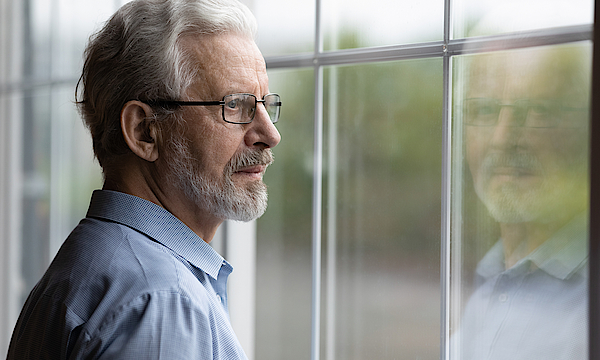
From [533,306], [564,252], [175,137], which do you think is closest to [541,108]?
[564,252]

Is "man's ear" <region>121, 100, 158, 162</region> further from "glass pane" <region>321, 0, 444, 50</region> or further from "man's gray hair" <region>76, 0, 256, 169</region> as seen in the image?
"glass pane" <region>321, 0, 444, 50</region>

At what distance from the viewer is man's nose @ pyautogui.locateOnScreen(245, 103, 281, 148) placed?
1379mm

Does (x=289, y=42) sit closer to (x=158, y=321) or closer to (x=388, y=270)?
(x=388, y=270)

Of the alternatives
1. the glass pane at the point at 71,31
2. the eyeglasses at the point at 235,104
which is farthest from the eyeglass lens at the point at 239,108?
the glass pane at the point at 71,31

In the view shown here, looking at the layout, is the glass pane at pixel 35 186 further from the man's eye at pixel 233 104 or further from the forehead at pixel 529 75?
the forehead at pixel 529 75

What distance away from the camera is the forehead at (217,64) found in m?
1.32

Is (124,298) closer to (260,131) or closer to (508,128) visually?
(260,131)

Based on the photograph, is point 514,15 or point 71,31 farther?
point 71,31

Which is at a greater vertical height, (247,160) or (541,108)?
(541,108)

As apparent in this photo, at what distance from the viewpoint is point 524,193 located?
4.48 ft

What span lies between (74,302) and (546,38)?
4.16 feet

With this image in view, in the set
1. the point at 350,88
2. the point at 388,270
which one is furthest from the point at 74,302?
the point at 350,88

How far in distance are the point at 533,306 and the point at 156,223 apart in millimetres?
981

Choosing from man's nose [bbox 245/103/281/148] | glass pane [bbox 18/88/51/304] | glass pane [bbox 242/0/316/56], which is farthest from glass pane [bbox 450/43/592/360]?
glass pane [bbox 18/88/51/304]
